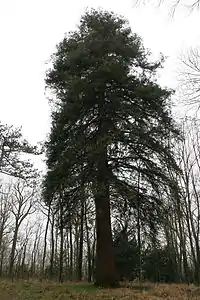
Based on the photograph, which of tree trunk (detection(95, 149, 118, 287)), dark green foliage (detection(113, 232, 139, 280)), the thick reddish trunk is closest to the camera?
tree trunk (detection(95, 149, 118, 287))

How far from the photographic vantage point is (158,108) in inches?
543

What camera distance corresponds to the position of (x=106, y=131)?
43.6 ft

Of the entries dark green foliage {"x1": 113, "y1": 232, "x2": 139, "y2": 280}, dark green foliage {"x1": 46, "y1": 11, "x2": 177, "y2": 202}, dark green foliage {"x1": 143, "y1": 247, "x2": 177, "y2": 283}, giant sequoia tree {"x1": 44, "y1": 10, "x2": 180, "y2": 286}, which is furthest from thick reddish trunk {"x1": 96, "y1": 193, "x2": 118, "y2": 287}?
dark green foliage {"x1": 143, "y1": 247, "x2": 177, "y2": 283}

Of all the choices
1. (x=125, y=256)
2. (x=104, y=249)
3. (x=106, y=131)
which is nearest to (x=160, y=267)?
(x=125, y=256)

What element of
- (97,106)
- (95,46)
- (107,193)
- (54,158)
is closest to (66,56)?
(95,46)

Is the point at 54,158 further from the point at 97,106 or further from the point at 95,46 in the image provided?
the point at 95,46

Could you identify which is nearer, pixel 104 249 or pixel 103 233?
pixel 104 249

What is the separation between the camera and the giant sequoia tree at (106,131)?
1254 centimetres

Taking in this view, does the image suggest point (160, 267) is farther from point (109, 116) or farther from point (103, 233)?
point (109, 116)

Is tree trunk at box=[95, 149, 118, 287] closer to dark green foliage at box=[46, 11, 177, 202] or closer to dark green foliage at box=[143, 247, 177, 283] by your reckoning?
dark green foliage at box=[46, 11, 177, 202]

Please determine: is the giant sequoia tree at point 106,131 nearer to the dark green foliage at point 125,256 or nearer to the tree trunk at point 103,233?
the tree trunk at point 103,233

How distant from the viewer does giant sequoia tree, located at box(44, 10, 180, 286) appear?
12539mm

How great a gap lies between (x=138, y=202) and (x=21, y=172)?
7.56 m

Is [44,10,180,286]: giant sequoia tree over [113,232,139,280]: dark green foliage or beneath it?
over
